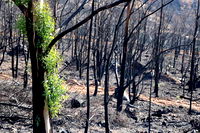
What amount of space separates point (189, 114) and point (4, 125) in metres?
12.0

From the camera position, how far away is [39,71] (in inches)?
243

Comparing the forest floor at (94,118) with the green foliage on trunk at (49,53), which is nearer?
the green foliage on trunk at (49,53)

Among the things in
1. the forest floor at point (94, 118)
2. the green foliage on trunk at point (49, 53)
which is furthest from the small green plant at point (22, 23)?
the forest floor at point (94, 118)

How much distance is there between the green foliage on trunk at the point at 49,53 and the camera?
19.6 feet

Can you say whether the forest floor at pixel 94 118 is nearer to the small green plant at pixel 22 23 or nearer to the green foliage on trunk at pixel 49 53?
the green foliage on trunk at pixel 49 53

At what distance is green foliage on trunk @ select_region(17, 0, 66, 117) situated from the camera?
5.96 metres

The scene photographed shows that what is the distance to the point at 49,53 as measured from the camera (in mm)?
6285

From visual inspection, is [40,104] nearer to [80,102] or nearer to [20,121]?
[20,121]

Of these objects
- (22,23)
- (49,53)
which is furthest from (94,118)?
(22,23)

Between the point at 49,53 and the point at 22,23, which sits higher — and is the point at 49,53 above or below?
below

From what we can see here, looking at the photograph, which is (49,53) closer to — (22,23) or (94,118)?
(22,23)

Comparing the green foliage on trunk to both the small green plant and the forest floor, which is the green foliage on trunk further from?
the forest floor

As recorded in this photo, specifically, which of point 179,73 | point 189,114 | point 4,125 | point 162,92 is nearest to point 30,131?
point 4,125

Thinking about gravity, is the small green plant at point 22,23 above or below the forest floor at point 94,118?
above
